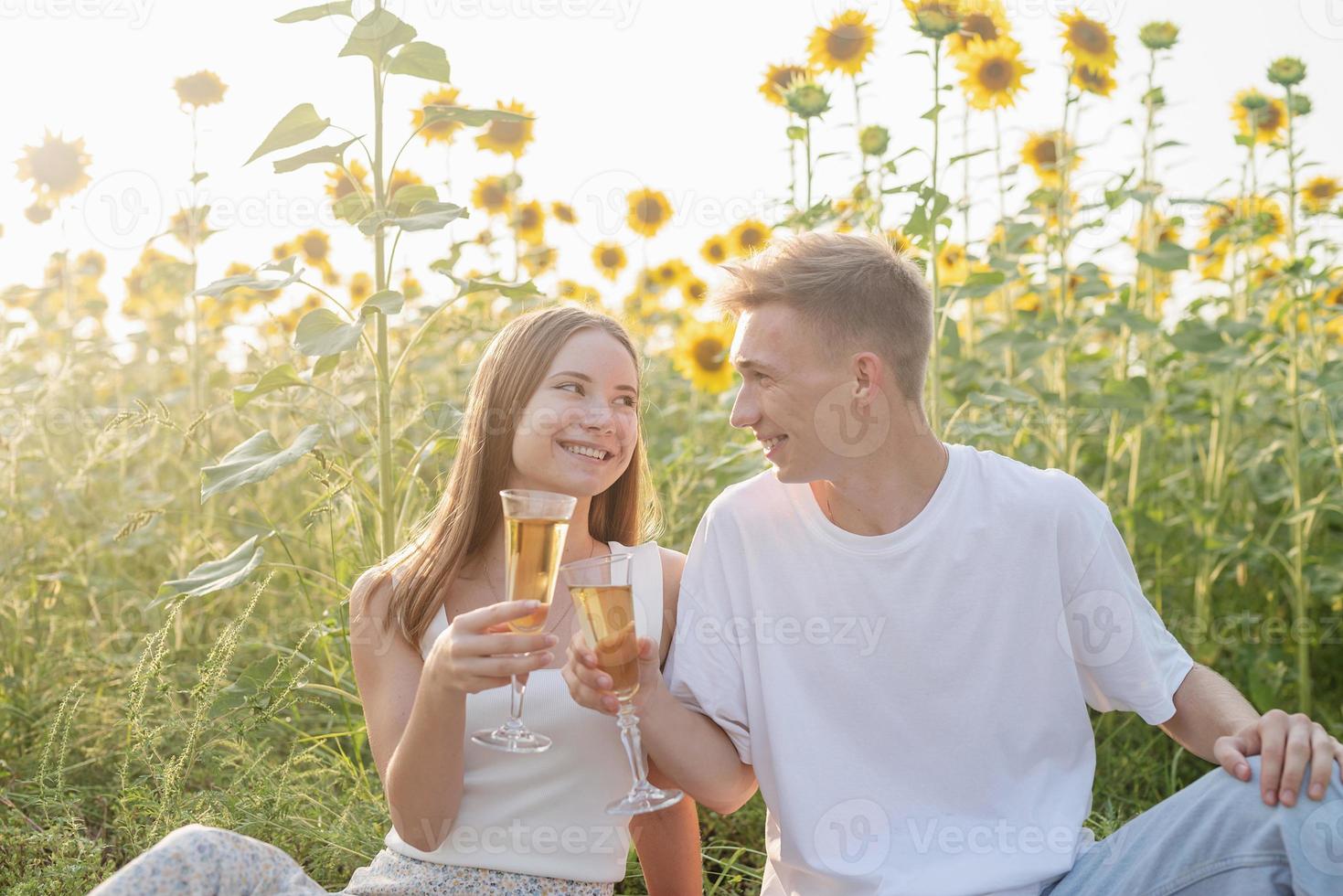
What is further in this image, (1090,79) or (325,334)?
(1090,79)

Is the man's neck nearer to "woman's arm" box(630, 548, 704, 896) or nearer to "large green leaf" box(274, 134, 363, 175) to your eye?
"woman's arm" box(630, 548, 704, 896)

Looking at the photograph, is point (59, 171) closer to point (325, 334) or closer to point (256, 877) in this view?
point (325, 334)

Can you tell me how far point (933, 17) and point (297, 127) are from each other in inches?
65.7

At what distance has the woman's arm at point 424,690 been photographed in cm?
185

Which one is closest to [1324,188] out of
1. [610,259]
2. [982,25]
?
[982,25]

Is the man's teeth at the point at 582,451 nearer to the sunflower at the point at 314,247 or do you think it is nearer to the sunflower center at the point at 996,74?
the sunflower center at the point at 996,74

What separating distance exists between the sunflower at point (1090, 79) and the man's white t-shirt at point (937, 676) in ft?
6.70

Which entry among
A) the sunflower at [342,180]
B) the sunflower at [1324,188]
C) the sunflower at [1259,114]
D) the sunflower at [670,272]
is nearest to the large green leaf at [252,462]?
the sunflower at [342,180]

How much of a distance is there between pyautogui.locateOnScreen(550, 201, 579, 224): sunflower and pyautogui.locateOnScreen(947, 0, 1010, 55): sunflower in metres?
2.29

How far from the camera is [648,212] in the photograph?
5.57 meters

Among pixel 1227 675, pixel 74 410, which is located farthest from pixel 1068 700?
pixel 74 410


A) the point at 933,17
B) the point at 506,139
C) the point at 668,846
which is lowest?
the point at 668,846

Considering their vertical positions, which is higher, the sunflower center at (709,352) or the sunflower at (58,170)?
the sunflower at (58,170)

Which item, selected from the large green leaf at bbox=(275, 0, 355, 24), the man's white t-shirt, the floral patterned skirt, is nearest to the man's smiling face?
the man's white t-shirt
